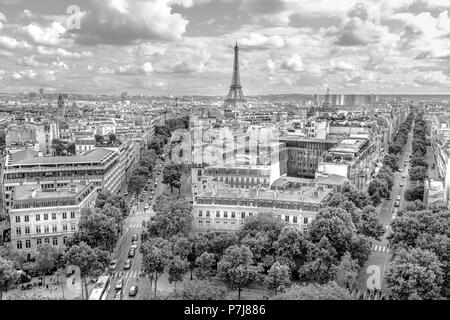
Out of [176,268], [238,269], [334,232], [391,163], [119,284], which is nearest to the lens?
[238,269]

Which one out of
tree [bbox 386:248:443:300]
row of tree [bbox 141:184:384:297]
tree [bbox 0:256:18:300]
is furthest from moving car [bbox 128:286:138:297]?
tree [bbox 386:248:443:300]

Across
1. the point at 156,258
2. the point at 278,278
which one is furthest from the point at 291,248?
the point at 156,258

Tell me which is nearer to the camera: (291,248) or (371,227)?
(291,248)

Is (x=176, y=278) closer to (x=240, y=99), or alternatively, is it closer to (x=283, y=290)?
(x=283, y=290)

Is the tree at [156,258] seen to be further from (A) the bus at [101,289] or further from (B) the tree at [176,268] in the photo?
(A) the bus at [101,289]

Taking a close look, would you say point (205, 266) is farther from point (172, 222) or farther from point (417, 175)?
point (417, 175)
